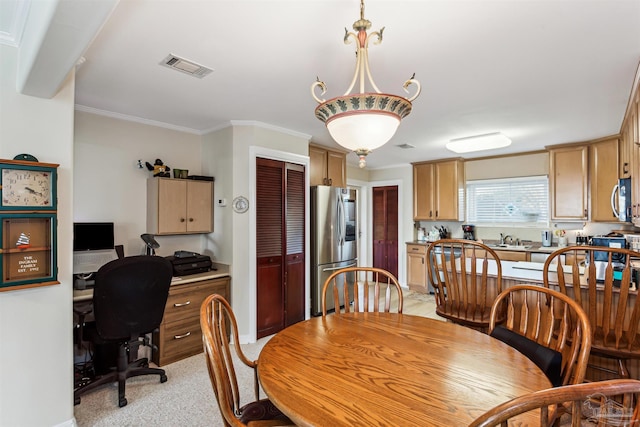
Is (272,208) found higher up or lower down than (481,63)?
lower down

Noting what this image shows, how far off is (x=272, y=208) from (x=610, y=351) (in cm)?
298

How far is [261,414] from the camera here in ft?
4.63

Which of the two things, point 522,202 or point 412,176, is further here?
point 412,176

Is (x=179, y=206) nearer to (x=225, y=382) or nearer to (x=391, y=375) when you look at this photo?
(x=225, y=382)

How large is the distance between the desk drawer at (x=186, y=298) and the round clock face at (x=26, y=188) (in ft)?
4.50

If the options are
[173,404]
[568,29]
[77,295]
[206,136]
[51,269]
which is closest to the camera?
[568,29]

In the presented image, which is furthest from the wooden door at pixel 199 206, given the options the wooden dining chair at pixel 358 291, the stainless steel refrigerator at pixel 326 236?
the wooden dining chair at pixel 358 291

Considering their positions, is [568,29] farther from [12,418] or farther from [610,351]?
[12,418]

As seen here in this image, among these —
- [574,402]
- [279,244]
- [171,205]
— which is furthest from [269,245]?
[574,402]

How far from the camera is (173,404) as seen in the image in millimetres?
2350

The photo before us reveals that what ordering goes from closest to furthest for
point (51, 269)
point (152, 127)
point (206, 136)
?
point (51, 269)
point (152, 127)
point (206, 136)

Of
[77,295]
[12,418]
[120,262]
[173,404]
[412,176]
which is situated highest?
[412,176]

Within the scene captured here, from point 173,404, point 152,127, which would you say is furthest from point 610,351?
point 152,127

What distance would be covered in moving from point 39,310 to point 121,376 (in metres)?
0.82
